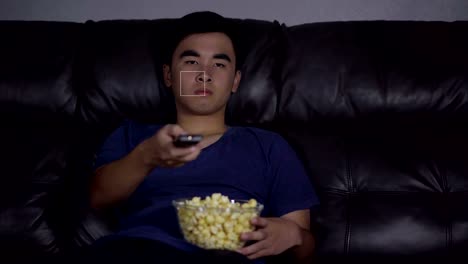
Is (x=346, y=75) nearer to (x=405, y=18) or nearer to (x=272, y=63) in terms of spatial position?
(x=272, y=63)

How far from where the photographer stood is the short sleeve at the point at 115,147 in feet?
5.11

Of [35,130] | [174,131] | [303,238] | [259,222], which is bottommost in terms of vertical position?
[303,238]

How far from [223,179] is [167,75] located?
17.2 inches

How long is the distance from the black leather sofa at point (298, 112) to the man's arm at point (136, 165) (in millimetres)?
204

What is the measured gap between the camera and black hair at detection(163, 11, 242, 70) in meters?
1.74

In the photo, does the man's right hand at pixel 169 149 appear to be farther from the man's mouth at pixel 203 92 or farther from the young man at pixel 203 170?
the man's mouth at pixel 203 92

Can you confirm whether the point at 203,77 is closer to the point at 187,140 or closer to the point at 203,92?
the point at 203,92

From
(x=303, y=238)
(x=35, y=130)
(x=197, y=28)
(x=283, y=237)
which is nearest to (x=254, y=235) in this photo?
(x=283, y=237)

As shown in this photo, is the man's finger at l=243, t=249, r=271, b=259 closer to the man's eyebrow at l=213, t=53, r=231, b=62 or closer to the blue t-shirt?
the blue t-shirt

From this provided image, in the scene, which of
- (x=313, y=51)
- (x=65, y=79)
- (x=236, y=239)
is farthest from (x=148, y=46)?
(x=236, y=239)

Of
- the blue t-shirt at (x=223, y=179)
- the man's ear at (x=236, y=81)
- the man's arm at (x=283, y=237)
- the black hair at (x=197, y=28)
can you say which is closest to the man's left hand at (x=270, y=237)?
the man's arm at (x=283, y=237)

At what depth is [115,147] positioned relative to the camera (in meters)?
1.59

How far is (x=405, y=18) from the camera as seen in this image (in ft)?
7.09

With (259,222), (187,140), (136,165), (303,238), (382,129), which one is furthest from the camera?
(382,129)
